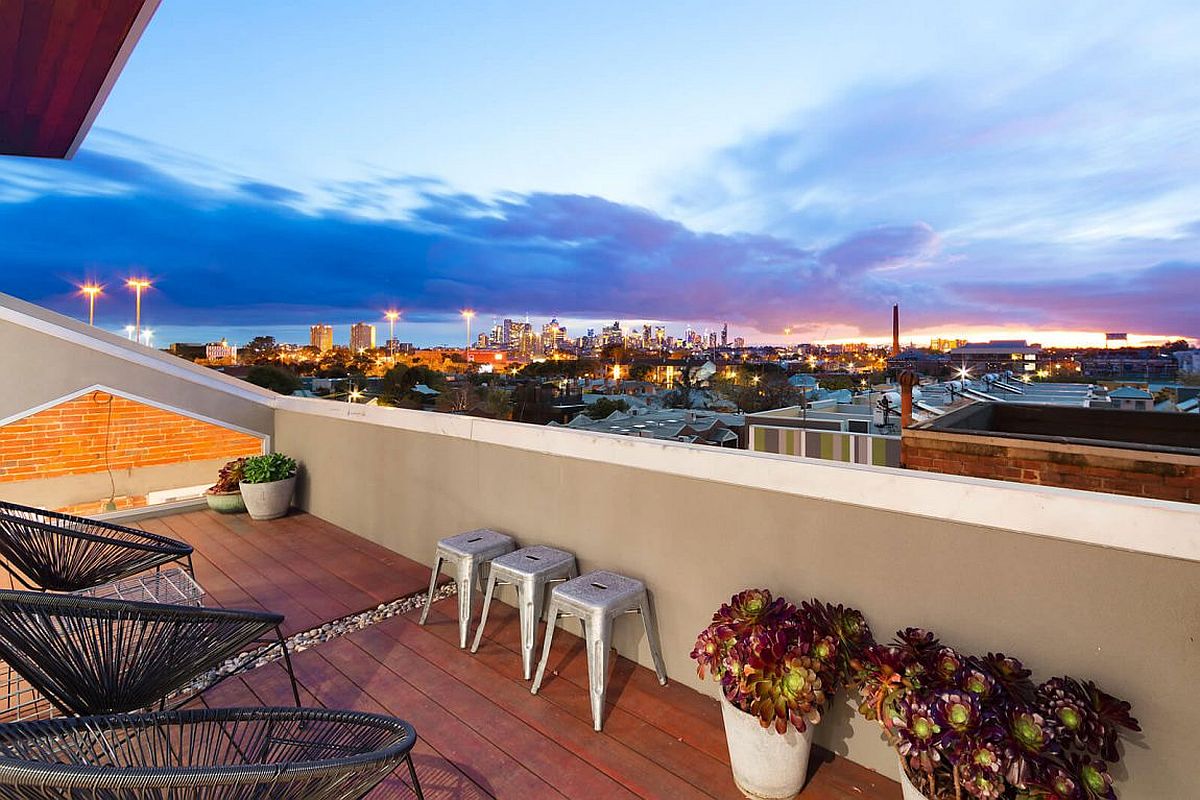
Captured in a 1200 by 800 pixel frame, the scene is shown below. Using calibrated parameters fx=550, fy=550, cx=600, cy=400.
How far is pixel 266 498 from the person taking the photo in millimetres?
4680

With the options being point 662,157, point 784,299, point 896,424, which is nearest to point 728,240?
point 784,299

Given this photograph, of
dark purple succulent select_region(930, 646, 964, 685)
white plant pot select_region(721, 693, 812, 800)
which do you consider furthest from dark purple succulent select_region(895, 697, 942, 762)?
white plant pot select_region(721, 693, 812, 800)

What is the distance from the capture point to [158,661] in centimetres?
167

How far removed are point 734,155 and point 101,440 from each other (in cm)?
1674

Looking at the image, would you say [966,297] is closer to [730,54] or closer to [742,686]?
[730,54]

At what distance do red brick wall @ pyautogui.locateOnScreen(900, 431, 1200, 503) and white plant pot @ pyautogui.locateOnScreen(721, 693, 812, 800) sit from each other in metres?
2.19

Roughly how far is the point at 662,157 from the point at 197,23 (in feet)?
32.5

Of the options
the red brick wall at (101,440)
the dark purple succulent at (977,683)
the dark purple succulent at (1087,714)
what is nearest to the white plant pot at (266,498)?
the red brick wall at (101,440)

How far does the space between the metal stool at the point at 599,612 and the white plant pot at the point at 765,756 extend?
0.53 meters

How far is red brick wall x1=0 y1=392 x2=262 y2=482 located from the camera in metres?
4.66

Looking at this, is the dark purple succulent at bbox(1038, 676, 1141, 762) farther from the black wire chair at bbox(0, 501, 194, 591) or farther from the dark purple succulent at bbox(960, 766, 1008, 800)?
the black wire chair at bbox(0, 501, 194, 591)

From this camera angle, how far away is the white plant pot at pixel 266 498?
4.67 m

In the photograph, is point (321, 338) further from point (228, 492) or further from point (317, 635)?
point (317, 635)

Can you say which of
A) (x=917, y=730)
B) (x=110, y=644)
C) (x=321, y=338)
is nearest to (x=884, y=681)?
(x=917, y=730)
